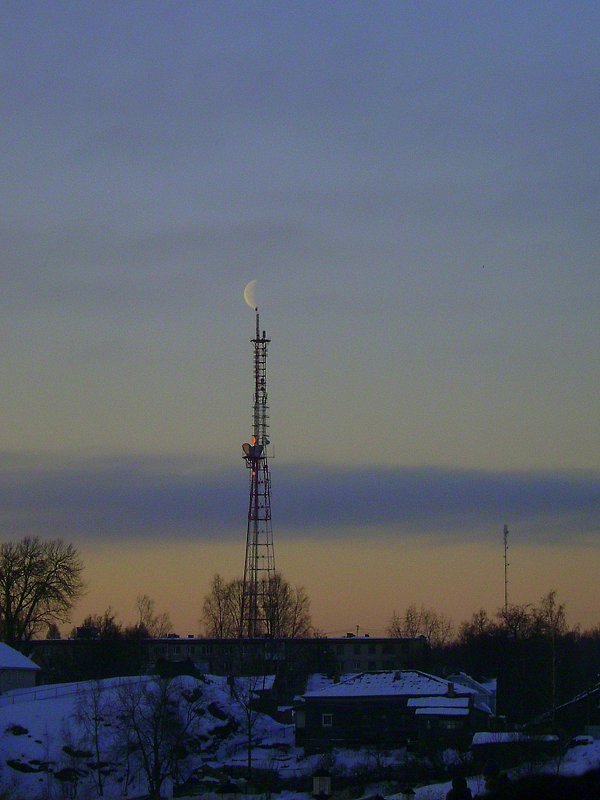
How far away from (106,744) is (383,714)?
660 inches

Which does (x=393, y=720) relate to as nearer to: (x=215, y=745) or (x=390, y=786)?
(x=215, y=745)

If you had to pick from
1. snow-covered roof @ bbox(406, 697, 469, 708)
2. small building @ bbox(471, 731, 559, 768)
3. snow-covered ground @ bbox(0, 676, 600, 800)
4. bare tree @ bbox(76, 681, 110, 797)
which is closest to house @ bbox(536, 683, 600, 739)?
snow-covered roof @ bbox(406, 697, 469, 708)

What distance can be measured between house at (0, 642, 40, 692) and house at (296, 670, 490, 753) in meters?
18.5

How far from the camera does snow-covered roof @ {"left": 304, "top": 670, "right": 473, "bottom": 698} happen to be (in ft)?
248

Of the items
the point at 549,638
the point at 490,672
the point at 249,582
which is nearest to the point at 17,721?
the point at 249,582

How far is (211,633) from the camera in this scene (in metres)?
136

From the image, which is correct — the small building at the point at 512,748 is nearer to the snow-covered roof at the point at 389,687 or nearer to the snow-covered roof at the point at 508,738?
the snow-covered roof at the point at 508,738

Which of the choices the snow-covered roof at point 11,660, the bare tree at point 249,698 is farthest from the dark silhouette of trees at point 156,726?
the snow-covered roof at point 11,660

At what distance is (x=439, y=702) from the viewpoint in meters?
73.6

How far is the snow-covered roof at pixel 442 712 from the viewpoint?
234 feet

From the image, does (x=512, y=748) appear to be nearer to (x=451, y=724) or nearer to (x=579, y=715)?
(x=451, y=724)

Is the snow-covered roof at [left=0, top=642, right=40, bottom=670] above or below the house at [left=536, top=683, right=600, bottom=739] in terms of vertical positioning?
above

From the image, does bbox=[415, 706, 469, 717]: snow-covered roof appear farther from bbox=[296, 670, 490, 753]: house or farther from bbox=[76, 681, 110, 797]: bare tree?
bbox=[76, 681, 110, 797]: bare tree

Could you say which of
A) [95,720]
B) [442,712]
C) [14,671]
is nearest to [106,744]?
[95,720]
